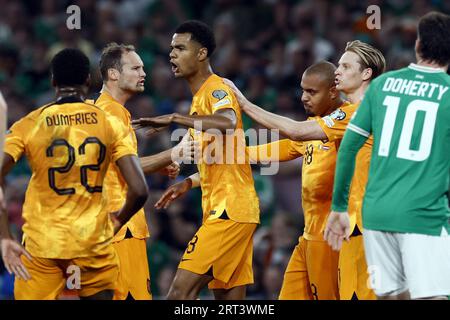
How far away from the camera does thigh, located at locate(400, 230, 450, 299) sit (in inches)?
240

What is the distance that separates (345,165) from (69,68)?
1.86 meters

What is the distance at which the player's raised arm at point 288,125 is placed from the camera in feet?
24.6

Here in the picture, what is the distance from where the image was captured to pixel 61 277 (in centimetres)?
648

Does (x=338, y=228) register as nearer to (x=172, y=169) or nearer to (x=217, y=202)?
(x=217, y=202)

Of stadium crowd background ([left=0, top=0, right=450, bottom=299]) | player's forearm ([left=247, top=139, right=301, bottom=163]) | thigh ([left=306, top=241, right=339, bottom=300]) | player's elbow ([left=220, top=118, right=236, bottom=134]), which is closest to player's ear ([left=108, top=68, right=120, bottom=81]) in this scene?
player's elbow ([left=220, top=118, right=236, bottom=134])

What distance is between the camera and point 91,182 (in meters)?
6.43

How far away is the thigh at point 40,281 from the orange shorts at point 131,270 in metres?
1.15

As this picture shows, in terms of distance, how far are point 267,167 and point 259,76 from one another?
204cm

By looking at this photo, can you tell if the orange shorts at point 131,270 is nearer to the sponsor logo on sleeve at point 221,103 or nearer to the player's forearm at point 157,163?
the player's forearm at point 157,163

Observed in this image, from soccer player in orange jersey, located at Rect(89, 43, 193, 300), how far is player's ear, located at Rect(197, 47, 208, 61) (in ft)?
1.64

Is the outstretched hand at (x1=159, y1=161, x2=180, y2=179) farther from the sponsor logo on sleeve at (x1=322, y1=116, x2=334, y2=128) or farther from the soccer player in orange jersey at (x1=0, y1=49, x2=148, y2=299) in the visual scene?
the soccer player in orange jersey at (x1=0, y1=49, x2=148, y2=299)

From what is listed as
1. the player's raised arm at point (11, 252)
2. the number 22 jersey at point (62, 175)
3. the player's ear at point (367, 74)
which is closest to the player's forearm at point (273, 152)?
the player's ear at point (367, 74)
